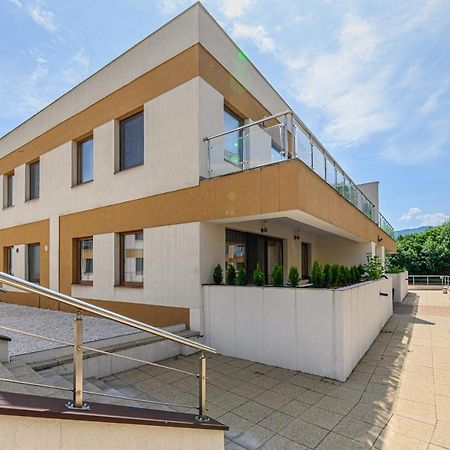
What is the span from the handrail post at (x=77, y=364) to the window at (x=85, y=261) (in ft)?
27.8

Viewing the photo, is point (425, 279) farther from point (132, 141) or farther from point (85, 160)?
point (85, 160)

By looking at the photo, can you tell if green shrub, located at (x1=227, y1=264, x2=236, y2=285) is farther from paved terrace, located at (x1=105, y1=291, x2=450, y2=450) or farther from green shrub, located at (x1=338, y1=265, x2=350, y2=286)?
green shrub, located at (x1=338, y1=265, x2=350, y2=286)

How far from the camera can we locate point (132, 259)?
30.0ft

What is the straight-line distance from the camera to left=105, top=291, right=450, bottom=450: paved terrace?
12.1 feet

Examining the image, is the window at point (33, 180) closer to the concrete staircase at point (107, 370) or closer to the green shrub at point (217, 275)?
the green shrub at point (217, 275)

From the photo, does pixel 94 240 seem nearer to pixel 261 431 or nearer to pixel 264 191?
pixel 264 191

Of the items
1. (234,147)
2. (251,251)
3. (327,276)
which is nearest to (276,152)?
(234,147)

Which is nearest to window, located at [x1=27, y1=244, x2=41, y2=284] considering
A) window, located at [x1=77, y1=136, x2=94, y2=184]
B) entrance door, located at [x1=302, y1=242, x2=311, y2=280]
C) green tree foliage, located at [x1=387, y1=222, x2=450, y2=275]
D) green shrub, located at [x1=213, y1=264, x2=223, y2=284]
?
window, located at [x1=77, y1=136, x2=94, y2=184]

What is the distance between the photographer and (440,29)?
8258mm

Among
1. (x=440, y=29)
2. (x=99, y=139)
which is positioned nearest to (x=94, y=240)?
(x=99, y=139)

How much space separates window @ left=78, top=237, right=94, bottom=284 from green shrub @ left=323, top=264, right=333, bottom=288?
7192mm

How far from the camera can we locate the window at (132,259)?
883 centimetres

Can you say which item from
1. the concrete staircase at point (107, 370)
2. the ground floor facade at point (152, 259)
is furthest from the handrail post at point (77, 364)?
the ground floor facade at point (152, 259)

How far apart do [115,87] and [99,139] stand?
162 centimetres
